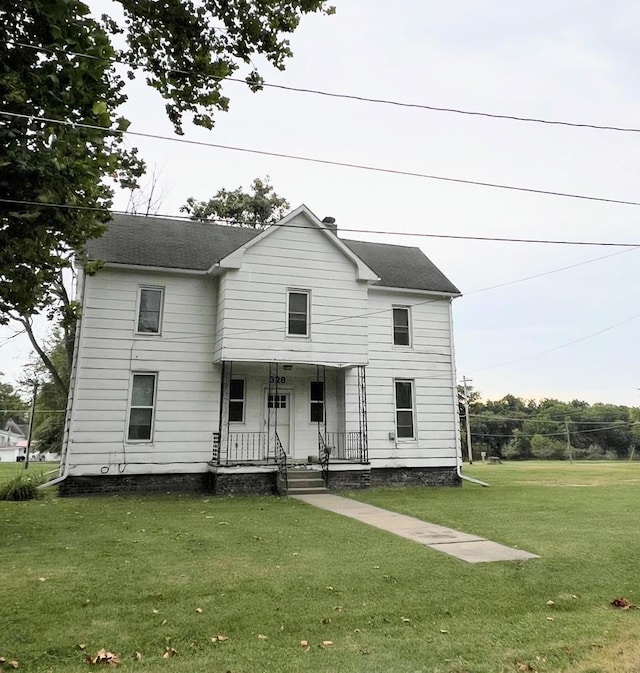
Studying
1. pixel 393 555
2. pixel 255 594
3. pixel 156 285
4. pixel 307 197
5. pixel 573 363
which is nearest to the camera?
pixel 255 594

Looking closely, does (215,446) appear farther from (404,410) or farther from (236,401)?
(404,410)

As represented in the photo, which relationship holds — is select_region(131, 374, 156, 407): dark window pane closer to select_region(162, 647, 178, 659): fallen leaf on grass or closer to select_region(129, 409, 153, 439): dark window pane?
select_region(129, 409, 153, 439): dark window pane

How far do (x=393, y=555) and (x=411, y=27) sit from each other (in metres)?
8.37

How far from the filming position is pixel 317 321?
47.5 ft

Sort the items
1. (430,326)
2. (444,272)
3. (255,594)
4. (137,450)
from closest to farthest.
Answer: (255,594) → (137,450) → (430,326) → (444,272)

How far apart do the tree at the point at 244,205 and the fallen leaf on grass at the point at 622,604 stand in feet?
81.2

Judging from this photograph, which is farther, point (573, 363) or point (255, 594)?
point (573, 363)

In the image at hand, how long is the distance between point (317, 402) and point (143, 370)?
17.0ft

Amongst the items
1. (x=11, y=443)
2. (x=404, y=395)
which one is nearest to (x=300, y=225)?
(x=404, y=395)

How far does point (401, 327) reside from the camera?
53.8 ft

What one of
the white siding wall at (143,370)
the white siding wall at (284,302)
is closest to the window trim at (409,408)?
the white siding wall at (284,302)

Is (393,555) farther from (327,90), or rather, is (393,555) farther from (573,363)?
(573,363)

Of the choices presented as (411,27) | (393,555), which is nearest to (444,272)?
(411,27)

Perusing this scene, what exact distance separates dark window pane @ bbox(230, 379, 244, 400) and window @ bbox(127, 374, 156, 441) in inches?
86.7
